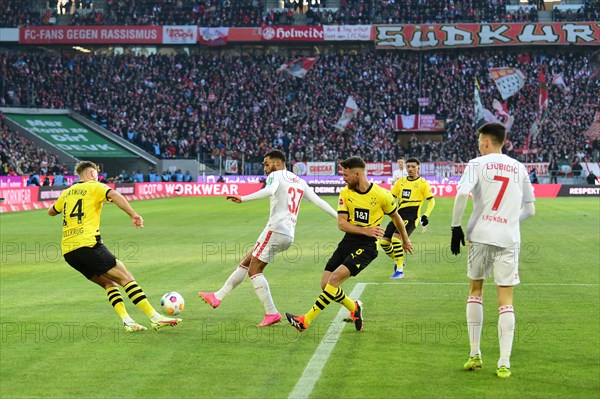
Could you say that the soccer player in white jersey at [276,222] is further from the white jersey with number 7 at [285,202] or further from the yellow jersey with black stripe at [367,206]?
the yellow jersey with black stripe at [367,206]

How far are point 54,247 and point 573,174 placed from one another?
43.8 metres

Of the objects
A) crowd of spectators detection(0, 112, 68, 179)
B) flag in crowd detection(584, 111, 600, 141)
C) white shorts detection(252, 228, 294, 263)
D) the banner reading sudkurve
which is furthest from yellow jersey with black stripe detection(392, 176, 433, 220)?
the banner reading sudkurve

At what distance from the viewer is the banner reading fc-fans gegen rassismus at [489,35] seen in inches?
2783

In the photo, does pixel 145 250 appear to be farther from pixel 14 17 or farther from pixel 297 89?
pixel 14 17

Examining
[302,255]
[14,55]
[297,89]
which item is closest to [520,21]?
[297,89]

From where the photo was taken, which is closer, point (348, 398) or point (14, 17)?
point (348, 398)

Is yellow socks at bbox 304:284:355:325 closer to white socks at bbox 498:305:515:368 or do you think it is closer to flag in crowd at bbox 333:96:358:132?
white socks at bbox 498:305:515:368

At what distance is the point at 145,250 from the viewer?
73.8ft

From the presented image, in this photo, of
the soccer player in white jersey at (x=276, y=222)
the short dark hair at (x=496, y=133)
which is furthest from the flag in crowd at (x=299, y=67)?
the short dark hair at (x=496, y=133)

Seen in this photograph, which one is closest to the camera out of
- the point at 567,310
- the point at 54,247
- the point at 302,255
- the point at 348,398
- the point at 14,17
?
the point at 348,398

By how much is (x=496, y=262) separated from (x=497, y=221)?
1.31 feet

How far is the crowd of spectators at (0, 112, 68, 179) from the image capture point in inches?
2205

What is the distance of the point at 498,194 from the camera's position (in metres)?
8.69

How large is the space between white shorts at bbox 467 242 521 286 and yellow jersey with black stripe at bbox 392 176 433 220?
373 inches
